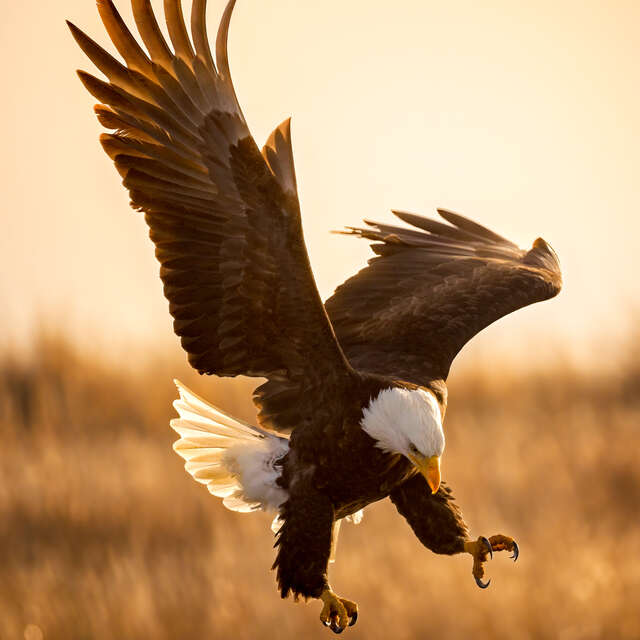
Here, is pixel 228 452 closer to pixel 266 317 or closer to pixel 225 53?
pixel 266 317

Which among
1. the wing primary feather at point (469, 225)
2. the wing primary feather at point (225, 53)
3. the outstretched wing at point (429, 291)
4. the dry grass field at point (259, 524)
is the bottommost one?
the dry grass field at point (259, 524)

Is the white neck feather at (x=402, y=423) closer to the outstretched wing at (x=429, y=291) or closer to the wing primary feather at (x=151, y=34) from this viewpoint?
the outstretched wing at (x=429, y=291)

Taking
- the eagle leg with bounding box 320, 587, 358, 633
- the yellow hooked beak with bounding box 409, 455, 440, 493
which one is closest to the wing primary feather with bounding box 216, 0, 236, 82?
the yellow hooked beak with bounding box 409, 455, 440, 493

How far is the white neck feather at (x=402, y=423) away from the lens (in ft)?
19.5

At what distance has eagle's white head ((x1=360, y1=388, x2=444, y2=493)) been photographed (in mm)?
5941

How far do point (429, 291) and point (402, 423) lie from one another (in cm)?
149

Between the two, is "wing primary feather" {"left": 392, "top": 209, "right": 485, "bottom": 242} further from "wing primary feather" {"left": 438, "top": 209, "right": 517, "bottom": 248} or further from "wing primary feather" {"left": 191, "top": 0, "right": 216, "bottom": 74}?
"wing primary feather" {"left": 191, "top": 0, "right": 216, "bottom": 74}

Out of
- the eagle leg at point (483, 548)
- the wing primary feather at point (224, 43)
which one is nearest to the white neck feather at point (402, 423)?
the eagle leg at point (483, 548)

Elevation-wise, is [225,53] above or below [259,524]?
above

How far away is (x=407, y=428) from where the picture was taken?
5.93 meters

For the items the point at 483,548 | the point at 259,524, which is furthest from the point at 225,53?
the point at 259,524

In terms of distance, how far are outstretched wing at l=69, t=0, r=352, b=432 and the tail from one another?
456mm

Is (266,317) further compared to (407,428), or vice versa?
(266,317)

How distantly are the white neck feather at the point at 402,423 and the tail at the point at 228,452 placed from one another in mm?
694
